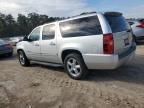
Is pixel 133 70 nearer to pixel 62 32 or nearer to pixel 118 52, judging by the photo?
pixel 118 52

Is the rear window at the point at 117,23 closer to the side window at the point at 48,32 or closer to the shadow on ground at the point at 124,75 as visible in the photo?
the shadow on ground at the point at 124,75

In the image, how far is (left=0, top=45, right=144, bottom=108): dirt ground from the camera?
4904mm

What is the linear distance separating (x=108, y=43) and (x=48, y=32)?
2643 mm

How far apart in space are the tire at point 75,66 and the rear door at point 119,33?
3.64 ft

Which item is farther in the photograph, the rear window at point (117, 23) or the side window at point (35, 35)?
the side window at point (35, 35)

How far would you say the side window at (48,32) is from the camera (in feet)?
24.2

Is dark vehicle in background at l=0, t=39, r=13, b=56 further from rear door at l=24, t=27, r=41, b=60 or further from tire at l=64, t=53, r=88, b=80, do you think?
tire at l=64, t=53, r=88, b=80

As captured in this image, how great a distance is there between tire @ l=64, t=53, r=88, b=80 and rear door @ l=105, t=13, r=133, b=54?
3.64 ft

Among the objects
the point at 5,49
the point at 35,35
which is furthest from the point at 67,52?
the point at 5,49

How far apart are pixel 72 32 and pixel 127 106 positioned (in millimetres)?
2899

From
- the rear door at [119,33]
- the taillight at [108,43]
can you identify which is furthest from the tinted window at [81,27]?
the rear door at [119,33]

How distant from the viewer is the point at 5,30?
55.8m

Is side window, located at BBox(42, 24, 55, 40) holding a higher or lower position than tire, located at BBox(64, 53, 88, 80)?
higher

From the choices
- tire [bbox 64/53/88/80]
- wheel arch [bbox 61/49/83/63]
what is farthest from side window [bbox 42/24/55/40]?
tire [bbox 64/53/88/80]
